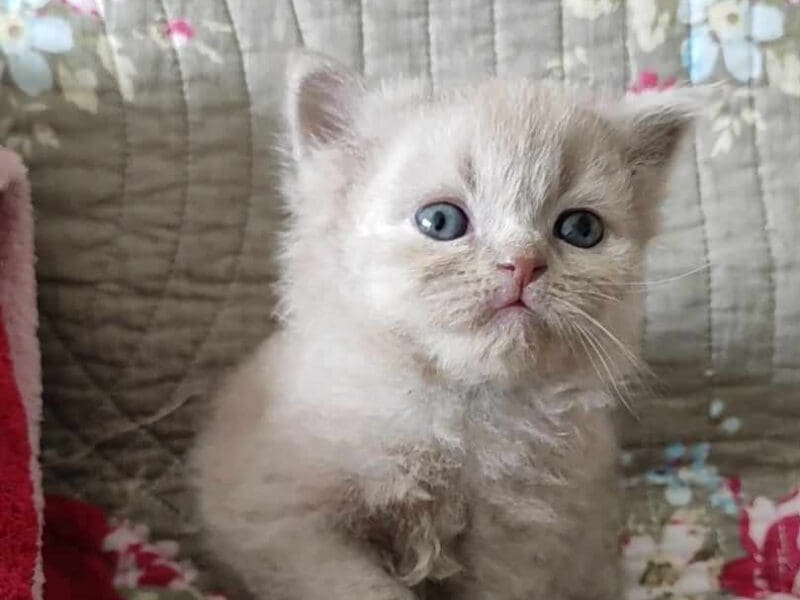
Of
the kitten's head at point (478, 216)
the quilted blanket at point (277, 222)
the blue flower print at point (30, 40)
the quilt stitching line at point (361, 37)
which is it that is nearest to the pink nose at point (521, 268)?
the kitten's head at point (478, 216)

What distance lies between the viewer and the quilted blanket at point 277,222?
4.34 feet

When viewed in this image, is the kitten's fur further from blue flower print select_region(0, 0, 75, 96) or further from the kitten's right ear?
blue flower print select_region(0, 0, 75, 96)

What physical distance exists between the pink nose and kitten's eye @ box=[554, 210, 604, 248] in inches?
3.3

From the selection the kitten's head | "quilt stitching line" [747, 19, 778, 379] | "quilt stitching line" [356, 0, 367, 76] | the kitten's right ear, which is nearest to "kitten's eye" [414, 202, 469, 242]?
the kitten's head

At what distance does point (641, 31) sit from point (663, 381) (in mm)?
441

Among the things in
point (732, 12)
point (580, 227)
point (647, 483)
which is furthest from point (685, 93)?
point (647, 483)

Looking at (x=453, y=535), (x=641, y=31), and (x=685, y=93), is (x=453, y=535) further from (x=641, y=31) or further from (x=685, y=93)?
(x=641, y=31)

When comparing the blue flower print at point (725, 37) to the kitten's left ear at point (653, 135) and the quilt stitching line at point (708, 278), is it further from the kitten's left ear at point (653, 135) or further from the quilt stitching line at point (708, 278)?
the kitten's left ear at point (653, 135)

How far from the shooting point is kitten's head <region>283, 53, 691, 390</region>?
0.98 meters

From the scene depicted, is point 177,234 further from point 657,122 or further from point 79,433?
point 657,122

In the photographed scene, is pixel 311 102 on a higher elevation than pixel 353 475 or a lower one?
higher

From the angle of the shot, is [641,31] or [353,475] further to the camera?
[641,31]

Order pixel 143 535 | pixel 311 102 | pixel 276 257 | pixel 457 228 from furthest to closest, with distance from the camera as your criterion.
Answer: pixel 276 257, pixel 143 535, pixel 311 102, pixel 457 228

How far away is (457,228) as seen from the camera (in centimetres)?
101
